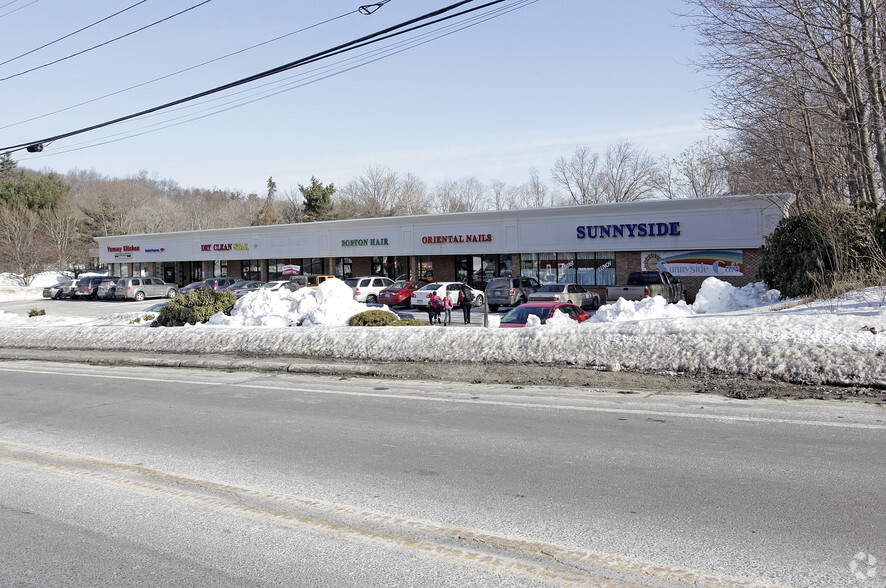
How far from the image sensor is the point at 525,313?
18.4 m

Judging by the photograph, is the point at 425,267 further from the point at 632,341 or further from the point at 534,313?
the point at 632,341

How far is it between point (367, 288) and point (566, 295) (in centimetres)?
1341

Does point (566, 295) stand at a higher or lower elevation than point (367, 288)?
lower

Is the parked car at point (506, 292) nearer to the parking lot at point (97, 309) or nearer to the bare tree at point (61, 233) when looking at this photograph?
the parking lot at point (97, 309)

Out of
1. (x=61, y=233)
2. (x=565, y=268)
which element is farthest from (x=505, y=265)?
(x=61, y=233)

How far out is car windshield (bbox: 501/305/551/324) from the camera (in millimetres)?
18234

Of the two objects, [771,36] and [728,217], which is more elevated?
[771,36]

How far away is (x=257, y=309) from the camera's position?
22281 millimetres

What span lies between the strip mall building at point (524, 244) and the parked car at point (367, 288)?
5366mm

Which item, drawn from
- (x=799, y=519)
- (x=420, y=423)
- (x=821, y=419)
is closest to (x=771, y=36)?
(x=821, y=419)

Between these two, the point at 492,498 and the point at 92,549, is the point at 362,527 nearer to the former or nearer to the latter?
the point at 492,498

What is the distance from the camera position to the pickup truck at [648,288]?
26547mm

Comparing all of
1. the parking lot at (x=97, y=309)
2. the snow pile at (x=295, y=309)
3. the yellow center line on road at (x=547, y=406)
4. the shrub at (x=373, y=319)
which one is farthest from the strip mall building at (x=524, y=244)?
the yellow center line on road at (x=547, y=406)

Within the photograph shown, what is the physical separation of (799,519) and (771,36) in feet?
54.6
